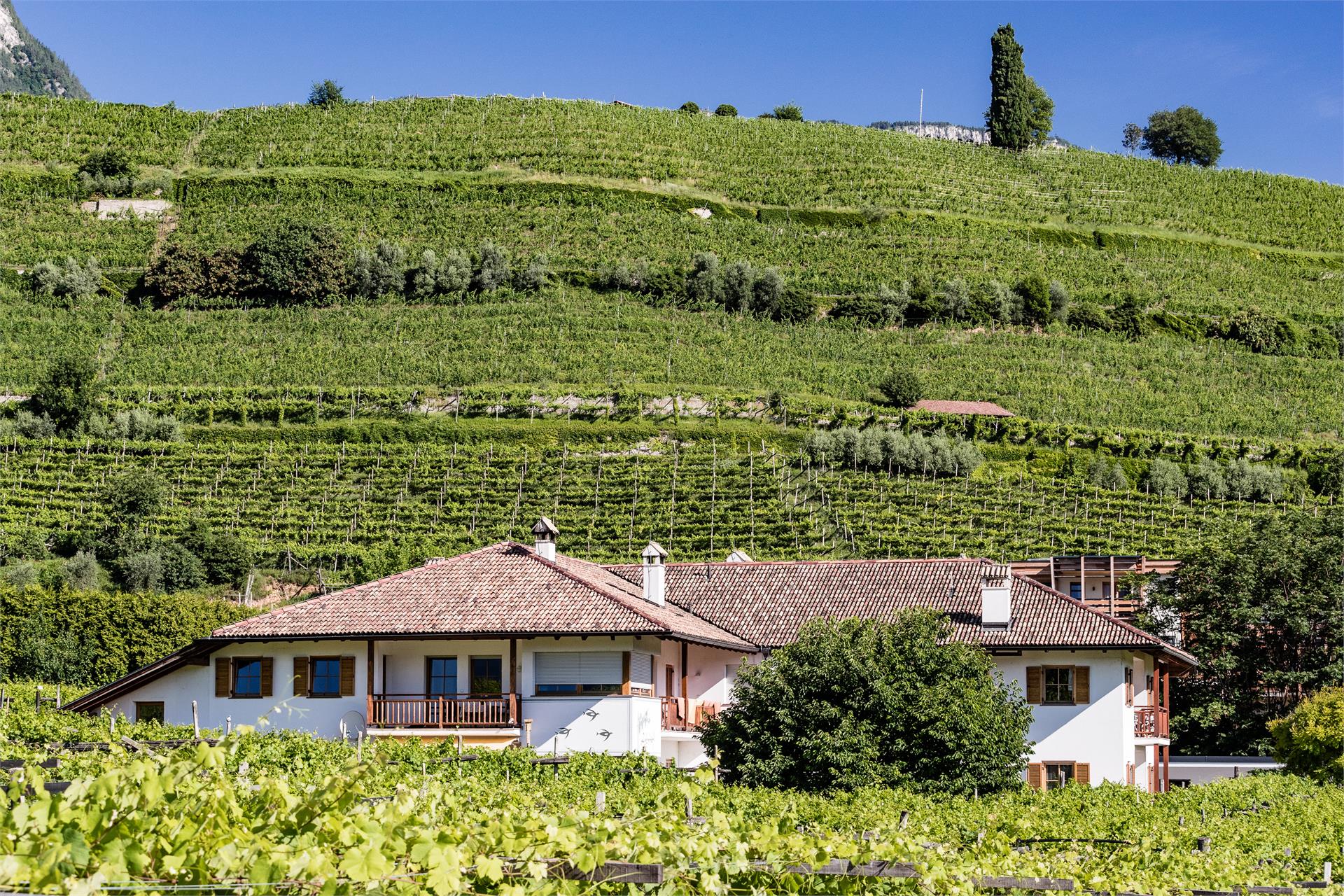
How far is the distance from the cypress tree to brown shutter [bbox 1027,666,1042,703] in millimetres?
84036

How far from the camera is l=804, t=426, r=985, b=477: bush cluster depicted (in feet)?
174

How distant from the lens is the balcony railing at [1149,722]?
30.9 meters

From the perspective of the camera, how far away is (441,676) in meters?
26.5

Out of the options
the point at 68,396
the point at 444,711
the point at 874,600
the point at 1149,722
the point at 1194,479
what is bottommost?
the point at 1149,722

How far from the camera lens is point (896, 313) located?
75.3 metres

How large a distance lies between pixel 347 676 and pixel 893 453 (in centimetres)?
3073

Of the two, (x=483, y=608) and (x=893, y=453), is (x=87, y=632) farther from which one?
(x=893, y=453)

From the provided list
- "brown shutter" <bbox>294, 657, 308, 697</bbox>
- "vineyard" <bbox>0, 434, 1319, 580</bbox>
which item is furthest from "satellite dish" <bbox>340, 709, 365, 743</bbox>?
"vineyard" <bbox>0, 434, 1319, 580</bbox>

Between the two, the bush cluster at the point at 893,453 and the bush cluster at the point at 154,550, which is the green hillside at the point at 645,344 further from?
the bush cluster at the point at 154,550

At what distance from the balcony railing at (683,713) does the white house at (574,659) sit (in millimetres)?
56

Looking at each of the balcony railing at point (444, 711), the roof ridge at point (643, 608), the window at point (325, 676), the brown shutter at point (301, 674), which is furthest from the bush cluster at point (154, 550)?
the balcony railing at point (444, 711)

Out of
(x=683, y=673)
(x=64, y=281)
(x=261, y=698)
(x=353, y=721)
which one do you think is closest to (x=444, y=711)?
(x=353, y=721)

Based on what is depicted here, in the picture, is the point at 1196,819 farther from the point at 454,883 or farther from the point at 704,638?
the point at 454,883

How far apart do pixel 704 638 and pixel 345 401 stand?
34887 mm
